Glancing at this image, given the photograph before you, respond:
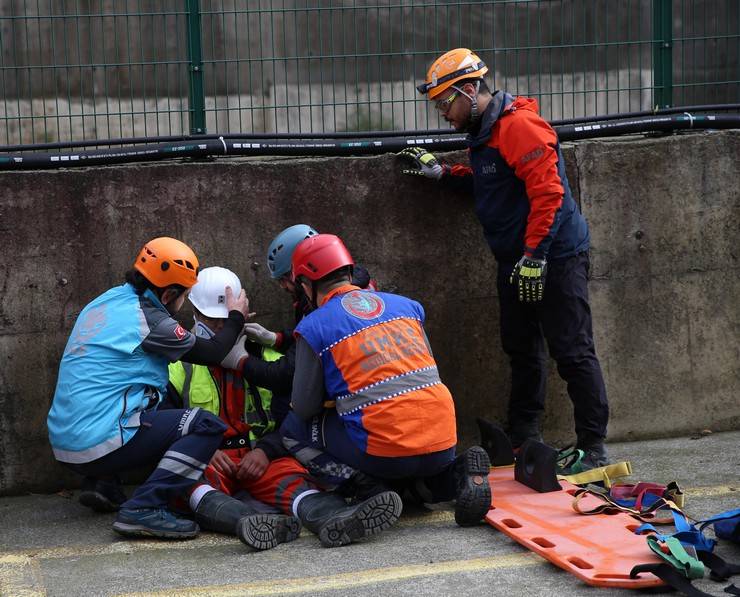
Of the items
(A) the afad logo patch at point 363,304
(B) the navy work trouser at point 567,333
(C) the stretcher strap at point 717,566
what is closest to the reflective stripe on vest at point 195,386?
(A) the afad logo patch at point 363,304

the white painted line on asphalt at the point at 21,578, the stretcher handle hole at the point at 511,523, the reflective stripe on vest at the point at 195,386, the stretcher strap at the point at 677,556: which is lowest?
the white painted line on asphalt at the point at 21,578

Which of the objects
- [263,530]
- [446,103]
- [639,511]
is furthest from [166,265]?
[639,511]

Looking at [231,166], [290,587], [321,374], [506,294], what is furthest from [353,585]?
[231,166]

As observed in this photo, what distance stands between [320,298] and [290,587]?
1495 mm

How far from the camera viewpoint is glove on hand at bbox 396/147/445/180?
21.2 feet

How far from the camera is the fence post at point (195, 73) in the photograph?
22.0 feet

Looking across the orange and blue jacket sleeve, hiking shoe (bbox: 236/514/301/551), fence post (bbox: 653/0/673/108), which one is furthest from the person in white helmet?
fence post (bbox: 653/0/673/108)

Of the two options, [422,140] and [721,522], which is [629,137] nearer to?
[422,140]

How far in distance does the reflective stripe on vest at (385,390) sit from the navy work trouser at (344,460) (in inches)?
7.3

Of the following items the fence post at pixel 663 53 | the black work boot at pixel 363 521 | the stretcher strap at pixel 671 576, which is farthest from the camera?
the fence post at pixel 663 53

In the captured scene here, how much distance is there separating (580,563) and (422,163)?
107 inches

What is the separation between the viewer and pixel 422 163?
648 cm

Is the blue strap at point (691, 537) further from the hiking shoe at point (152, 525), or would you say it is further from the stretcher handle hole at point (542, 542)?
the hiking shoe at point (152, 525)

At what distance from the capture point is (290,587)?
454 cm
